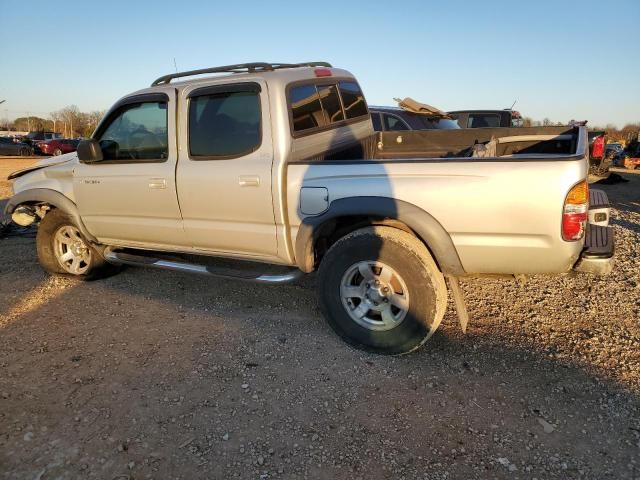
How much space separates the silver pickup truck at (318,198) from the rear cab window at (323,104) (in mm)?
19

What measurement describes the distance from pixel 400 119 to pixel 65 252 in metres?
5.56

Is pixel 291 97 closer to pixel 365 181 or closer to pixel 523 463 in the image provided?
pixel 365 181

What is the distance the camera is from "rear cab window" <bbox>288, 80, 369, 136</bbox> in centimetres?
369

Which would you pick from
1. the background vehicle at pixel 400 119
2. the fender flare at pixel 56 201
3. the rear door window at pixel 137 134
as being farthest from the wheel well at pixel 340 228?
the background vehicle at pixel 400 119

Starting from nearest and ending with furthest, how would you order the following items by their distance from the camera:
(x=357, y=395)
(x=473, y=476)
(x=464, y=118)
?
(x=473, y=476), (x=357, y=395), (x=464, y=118)

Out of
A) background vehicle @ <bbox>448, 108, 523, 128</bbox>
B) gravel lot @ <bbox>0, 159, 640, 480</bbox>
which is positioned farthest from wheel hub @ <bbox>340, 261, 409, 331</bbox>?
background vehicle @ <bbox>448, 108, 523, 128</bbox>

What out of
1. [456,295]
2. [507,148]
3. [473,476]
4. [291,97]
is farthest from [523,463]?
[507,148]

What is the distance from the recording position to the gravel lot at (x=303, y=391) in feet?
7.70

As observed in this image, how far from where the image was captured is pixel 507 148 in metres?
4.59

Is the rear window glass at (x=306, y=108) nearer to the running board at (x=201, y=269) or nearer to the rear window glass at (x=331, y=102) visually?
the rear window glass at (x=331, y=102)

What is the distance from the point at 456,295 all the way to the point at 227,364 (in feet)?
5.58

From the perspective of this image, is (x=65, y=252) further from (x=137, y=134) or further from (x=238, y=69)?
(x=238, y=69)

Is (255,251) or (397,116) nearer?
(255,251)

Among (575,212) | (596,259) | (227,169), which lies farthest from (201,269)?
(596,259)
